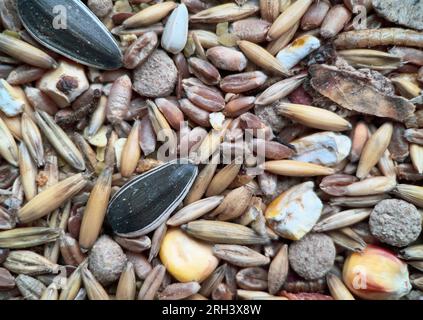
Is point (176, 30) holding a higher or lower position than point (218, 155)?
higher

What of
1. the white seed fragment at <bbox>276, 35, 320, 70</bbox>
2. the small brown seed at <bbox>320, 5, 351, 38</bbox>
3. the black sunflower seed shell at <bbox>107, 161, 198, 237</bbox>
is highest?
the small brown seed at <bbox>320, 5, 351, 38</bbox>

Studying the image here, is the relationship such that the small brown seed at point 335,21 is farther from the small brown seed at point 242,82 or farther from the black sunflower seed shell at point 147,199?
the black sunflower seed shell at point 147,199

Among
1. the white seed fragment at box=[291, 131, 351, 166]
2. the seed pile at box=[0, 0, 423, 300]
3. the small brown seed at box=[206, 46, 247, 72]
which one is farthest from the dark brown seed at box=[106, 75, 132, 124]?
the white seed fragment at box=[291, 131, 351, 166]

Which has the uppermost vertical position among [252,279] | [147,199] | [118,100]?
[118,100]

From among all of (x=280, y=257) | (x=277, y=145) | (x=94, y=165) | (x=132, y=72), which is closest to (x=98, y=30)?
(x=132, y=72)

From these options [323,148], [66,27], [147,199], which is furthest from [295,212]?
[66,27]

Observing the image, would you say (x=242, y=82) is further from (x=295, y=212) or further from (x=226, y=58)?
(x=295, y=212)

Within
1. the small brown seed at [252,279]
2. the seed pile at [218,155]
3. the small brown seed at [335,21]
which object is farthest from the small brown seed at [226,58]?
the small brown seed at [252,279]

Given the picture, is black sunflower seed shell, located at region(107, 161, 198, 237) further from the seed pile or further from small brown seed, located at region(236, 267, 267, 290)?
small brown seed, located at region(236, 267, 267, 290)
